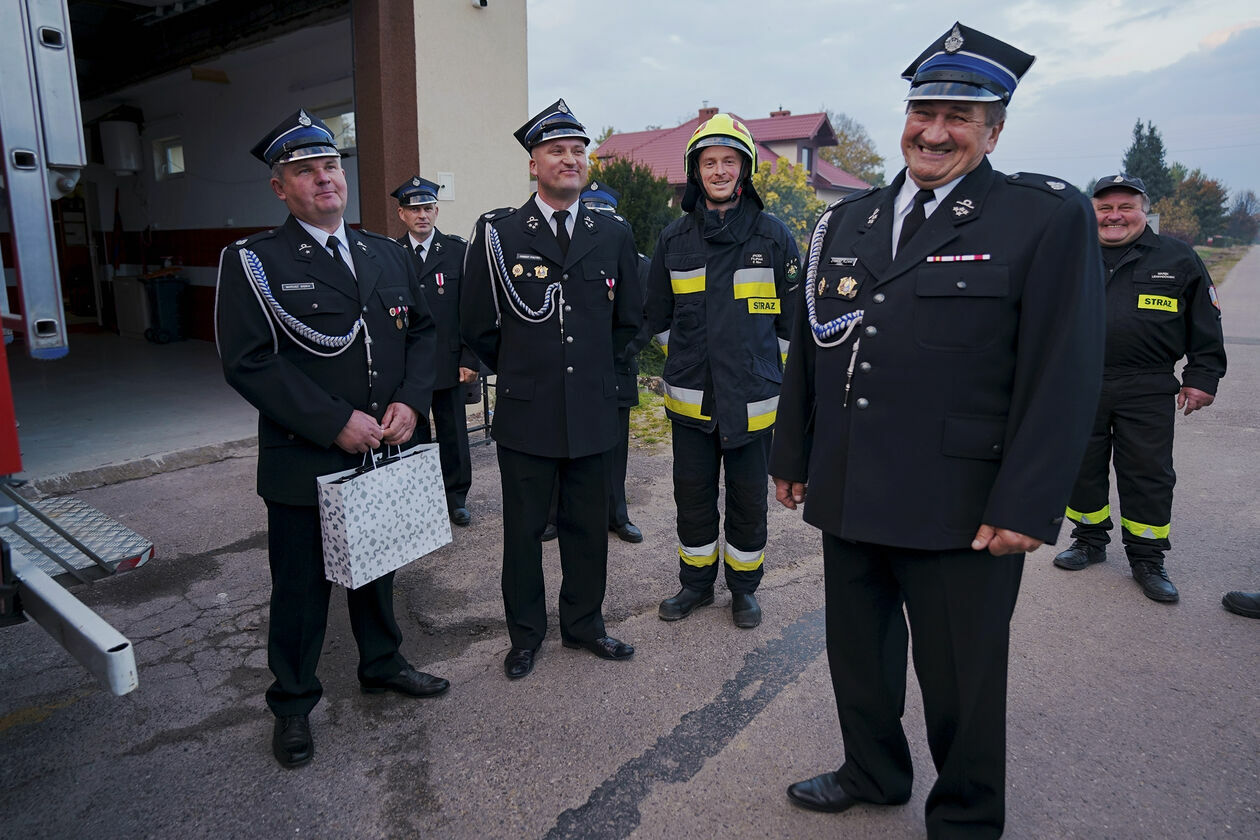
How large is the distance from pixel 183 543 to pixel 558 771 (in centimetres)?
327

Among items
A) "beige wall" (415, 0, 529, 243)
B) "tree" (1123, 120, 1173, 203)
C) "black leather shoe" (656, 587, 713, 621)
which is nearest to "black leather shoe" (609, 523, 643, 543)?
"black leather shoe" (656, 587, 713, 621)

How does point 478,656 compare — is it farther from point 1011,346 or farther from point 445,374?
point 1011,346

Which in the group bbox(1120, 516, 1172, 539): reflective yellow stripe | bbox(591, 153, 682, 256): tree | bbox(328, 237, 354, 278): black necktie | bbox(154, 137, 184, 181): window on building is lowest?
bbox(1120, 516, 1172, 539): reflective yellow stripe

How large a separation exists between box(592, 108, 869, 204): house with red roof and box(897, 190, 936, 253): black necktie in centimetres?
2926

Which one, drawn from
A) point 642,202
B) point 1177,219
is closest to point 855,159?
point 1177,219

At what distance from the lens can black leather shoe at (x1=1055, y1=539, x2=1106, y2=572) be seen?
181 inches

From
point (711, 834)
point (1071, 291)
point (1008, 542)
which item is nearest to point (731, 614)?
point (711, 834)

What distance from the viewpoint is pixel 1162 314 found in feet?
14.0

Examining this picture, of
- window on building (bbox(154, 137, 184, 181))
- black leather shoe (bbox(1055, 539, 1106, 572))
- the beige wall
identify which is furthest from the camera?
window on building (bbox(154, 137, 184, 181))

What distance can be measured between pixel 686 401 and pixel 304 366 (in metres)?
1.71

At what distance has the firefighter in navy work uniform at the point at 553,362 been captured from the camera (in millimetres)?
3381

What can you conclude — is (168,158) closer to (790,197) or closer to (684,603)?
(684,603)

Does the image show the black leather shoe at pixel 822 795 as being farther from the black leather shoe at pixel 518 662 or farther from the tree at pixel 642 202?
the tree at pixel 642 202

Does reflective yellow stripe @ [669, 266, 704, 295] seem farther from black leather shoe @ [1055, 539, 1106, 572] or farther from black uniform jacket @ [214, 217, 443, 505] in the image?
black leather shoe @ [1055, 539, 1106, 572]
